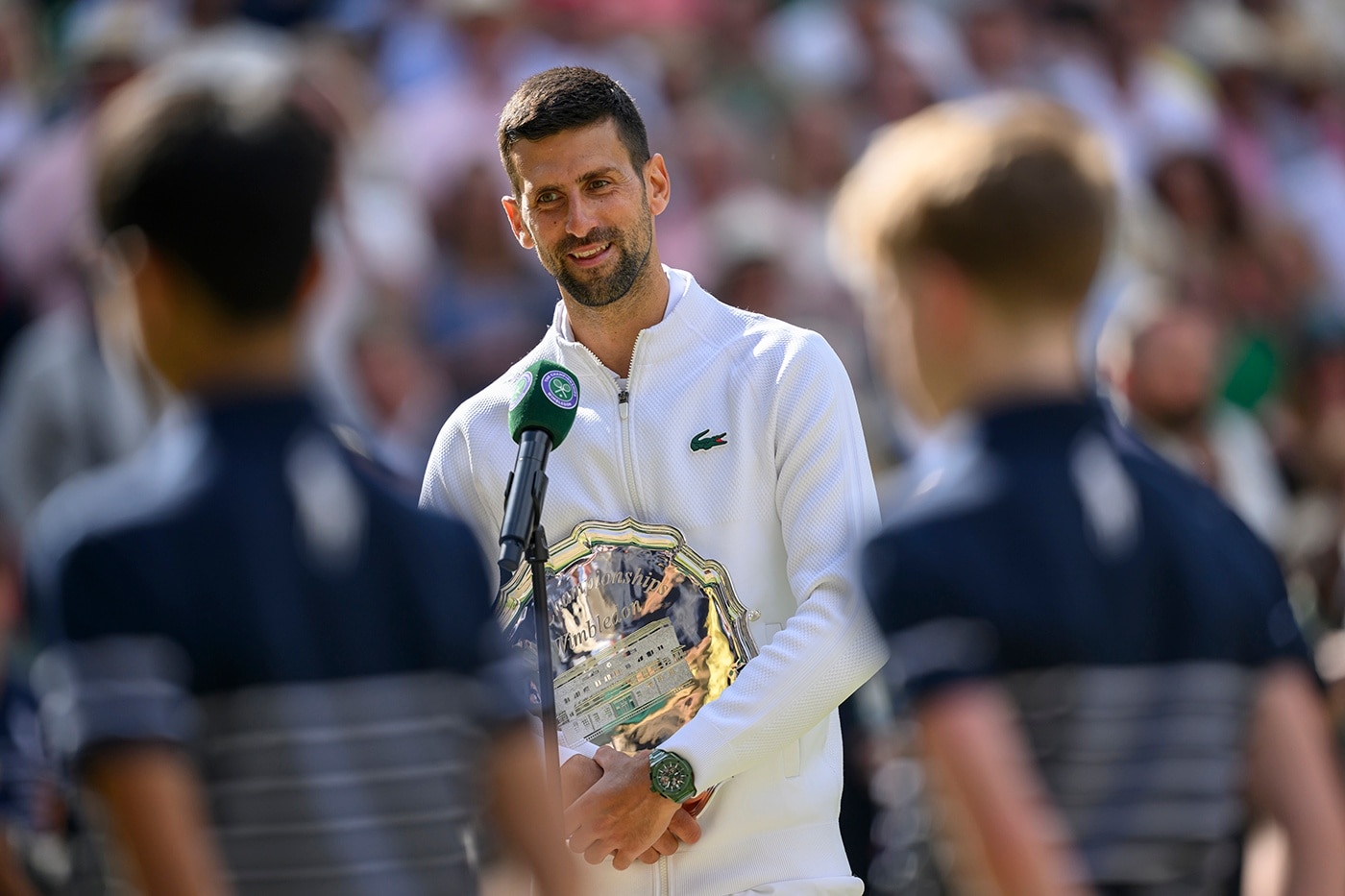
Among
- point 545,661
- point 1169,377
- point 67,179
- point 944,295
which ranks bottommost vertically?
point 1169,377

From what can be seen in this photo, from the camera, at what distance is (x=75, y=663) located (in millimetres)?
1995

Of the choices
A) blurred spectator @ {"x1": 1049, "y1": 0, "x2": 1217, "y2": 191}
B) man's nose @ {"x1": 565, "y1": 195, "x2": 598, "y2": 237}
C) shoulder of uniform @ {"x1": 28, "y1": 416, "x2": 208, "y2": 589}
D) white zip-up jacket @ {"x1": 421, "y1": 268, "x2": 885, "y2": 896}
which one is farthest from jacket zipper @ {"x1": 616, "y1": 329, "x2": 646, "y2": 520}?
blurred spectator @ {"x1": 1049, "y1": 0, "x2": 1217, "y2": 191}

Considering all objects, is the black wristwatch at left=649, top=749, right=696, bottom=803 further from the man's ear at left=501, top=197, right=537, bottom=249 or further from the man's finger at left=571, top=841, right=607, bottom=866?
Answer: the man's ear at left=501, top=197, right=537, bottom=249

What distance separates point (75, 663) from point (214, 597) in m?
0.17

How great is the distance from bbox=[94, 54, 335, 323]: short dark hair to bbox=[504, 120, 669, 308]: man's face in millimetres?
1504

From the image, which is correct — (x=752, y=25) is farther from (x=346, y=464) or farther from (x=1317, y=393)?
(x=346, y=464)

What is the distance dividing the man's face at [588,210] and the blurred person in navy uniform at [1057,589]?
1433mm

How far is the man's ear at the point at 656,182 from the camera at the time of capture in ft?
12.5

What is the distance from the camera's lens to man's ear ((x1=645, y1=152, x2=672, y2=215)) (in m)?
3.79

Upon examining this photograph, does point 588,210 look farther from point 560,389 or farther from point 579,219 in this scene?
point 560,389

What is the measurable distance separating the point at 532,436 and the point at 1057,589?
4.09 ft

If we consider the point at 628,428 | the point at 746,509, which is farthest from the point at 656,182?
the point at 746,509

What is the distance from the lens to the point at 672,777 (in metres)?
3.31

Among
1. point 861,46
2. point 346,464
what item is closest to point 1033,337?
point 346,464
